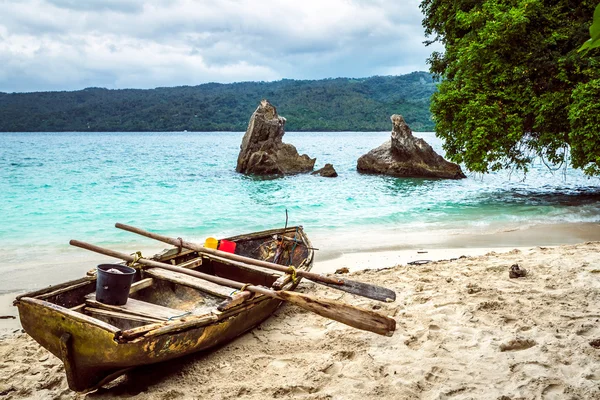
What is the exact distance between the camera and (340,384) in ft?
13.0

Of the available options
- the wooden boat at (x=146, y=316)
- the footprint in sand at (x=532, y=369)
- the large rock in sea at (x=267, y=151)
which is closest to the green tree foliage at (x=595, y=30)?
the footprint in sand at (x=532, y=369)

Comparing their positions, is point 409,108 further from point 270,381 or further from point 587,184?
point 270,381

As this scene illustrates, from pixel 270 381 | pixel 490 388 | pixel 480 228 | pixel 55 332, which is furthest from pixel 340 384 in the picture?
pixel 480 228

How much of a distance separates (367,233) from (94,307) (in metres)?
8.11

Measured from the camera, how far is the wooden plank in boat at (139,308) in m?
4.61

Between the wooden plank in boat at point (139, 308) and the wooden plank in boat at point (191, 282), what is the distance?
0.46 m

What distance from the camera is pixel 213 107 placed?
103062 mm

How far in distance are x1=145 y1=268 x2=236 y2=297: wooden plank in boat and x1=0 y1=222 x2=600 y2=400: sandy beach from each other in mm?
578

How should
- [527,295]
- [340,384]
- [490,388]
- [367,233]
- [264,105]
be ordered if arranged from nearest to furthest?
[490,388] → [340,384] → [527,295] → [367,233] → [264,105]

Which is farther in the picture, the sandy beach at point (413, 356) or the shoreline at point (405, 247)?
the shoreline at point (405, 247)

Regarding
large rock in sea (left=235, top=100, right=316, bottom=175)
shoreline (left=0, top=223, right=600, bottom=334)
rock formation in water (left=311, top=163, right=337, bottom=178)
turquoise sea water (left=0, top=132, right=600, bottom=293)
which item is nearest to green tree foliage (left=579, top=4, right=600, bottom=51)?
shoreline (left=0, top=223, right=600, bottom=334)

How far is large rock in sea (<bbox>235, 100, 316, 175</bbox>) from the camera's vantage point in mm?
26453

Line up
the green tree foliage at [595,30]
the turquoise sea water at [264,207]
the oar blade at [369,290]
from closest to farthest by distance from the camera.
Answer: the green tree foliage at [595,30] < the oar blade at [369,290] < the turquoise sea water at [264,207]

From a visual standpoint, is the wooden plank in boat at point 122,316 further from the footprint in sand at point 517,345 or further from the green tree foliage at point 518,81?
the green tree foliage at point 518,81
